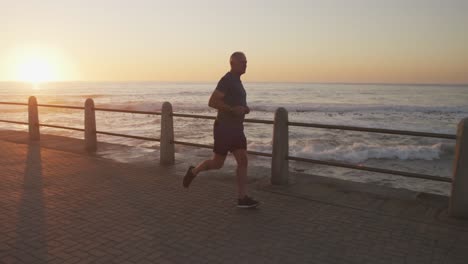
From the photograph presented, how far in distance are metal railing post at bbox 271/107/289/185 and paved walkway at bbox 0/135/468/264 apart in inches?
9.4

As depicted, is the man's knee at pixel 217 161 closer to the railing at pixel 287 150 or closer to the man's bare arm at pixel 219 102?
the man's bare arm at pixel 219 102

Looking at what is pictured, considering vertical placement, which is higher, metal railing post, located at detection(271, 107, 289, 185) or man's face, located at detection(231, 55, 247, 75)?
man's face, located at detection(231, 55, 247, 75)

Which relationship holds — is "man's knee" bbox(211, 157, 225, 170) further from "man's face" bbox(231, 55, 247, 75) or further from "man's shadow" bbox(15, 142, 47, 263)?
"man's shadow" bbox(15, 142, 47, 263)

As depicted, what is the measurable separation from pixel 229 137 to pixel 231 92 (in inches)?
22.8

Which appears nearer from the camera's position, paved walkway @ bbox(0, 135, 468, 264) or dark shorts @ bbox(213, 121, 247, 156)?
paved walkway @ bbox(0, 135, 468, 264)

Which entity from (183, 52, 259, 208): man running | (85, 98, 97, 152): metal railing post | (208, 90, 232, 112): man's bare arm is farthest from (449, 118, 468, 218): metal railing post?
(85, 98, 97, 152): metal railing post

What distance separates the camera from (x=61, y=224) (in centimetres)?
448

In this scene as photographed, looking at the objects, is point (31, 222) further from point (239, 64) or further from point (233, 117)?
point (239, 64)

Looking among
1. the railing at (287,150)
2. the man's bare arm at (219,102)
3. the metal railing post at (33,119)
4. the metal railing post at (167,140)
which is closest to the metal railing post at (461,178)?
the railing at (287,150)

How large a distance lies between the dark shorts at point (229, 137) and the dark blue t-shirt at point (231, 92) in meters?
0.10

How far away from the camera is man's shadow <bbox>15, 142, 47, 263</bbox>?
3.74 m

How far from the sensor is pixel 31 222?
4.52m

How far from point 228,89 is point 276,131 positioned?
1542mm

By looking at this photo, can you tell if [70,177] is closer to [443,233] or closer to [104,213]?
[104,213]
